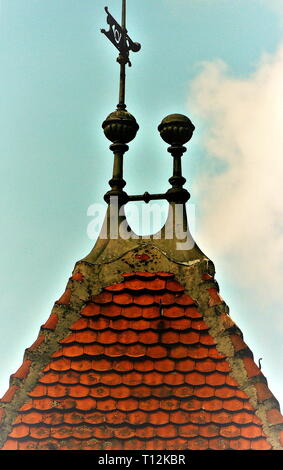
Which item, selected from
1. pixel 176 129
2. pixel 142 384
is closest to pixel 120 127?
pixel 176 129

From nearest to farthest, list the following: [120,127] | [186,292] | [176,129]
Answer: [186,292] < [176,129] < [120,127]

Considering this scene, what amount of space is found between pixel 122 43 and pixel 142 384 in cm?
378

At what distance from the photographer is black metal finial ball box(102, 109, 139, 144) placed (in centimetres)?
729

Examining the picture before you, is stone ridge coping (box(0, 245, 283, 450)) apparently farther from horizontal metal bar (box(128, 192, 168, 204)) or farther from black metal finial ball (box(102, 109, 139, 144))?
black metal finial ball (box(102, 109, 139, 144))

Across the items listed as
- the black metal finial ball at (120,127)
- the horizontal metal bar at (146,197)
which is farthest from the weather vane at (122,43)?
the horizontal metal bar at (146,197)

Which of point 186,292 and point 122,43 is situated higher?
point 122,43

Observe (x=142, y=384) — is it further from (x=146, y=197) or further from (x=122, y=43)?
(x=122, y=43)

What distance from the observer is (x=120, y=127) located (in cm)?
728

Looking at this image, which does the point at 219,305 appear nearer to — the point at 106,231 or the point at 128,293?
the point at 128,293

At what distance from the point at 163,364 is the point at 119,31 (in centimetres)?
370

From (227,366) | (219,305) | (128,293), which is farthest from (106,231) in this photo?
(227,366)

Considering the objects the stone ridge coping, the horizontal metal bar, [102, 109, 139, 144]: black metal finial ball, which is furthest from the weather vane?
the stone ridge coping

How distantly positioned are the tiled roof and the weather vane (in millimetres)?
2345
